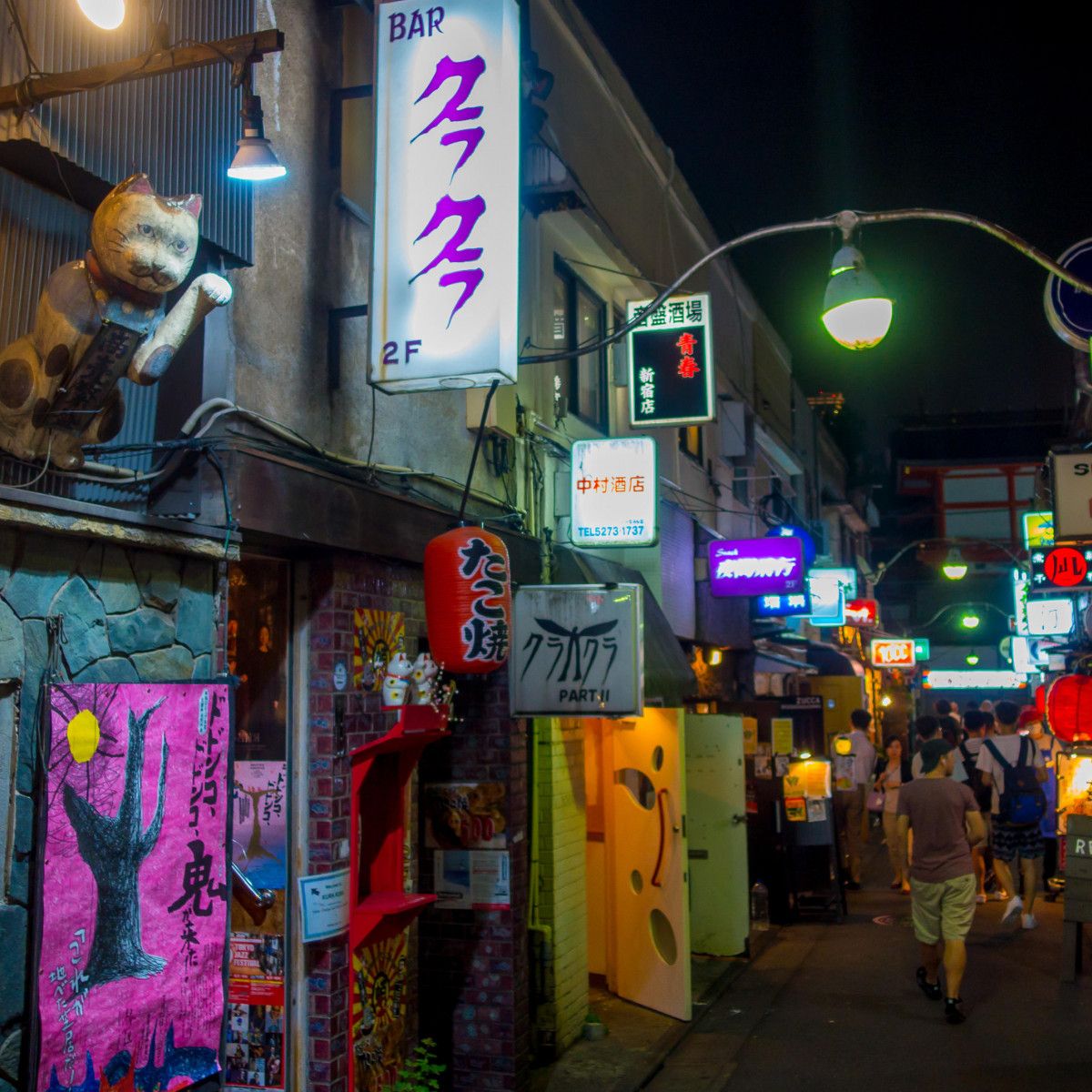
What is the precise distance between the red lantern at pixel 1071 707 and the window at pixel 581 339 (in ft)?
21.9

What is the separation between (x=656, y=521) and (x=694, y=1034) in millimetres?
4441

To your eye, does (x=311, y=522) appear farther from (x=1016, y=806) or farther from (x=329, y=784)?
(x=1016, y=806)

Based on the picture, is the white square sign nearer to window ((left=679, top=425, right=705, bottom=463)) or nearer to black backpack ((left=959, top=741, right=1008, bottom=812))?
black backpack ((left=959, top=741, right=1008, bottom=812))

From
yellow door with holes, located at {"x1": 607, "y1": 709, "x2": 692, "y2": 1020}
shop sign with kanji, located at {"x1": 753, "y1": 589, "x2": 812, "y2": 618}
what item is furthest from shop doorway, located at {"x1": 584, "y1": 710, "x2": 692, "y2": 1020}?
shop sign with kanji, located at {"x1": 753, "y1": 589, "x2": 812, "y2": 618}

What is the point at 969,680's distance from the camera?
4638 cm

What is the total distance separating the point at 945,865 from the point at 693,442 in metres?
8.35

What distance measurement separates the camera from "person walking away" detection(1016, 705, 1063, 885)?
14.6 metres

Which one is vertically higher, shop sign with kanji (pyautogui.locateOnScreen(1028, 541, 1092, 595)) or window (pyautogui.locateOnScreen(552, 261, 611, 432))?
window (pyautogui.locateOnScreen(552, 261, 611, 432))

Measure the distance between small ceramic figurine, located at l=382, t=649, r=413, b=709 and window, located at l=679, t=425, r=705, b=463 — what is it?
9.15 m

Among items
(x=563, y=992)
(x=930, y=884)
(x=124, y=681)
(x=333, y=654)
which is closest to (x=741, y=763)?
(x=930, y=884)

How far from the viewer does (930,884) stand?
32.4ft

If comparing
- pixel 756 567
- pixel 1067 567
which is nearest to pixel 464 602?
pixel 756 567

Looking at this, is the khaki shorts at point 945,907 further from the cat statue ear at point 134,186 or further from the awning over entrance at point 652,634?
the cat statue ear at point 134,186

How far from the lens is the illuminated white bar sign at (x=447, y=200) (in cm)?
624
